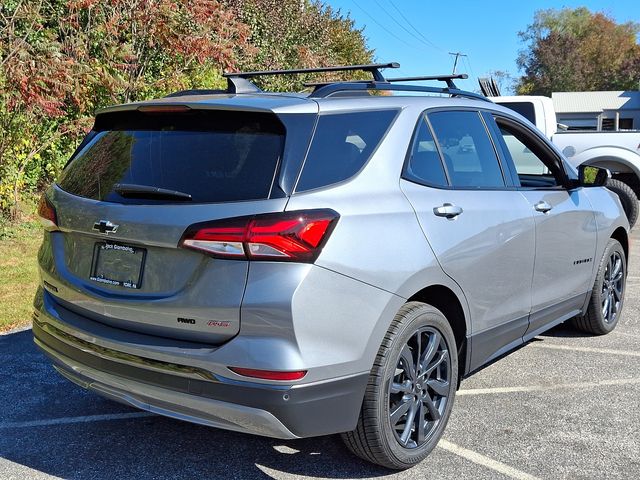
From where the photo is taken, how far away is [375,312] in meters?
2.89

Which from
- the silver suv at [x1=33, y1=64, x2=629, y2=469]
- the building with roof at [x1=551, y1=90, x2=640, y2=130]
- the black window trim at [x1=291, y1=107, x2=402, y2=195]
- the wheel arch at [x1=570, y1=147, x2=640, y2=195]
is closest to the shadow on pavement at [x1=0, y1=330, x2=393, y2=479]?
the silver suv at [x1=33, y1=64, x2=629, y2=469]

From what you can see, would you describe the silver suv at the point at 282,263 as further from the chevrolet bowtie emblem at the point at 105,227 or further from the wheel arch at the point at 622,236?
the wheel arch at the point at 622,236

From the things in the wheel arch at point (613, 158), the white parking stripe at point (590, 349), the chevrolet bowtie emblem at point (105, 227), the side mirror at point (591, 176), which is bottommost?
the white parking stripe at point (590, 349)

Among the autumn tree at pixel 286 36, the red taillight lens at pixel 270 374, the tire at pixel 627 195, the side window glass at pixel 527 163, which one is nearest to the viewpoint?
the red taillight lens at pixel 270 374

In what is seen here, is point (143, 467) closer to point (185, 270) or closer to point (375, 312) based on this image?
point (185, 270)

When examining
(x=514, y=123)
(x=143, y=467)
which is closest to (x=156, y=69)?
(x=514, y=123)

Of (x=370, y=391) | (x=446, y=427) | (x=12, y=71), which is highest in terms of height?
(x=12, y=71)

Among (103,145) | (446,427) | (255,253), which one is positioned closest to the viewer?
(255,253)

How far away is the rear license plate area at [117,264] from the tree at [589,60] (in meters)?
72.3

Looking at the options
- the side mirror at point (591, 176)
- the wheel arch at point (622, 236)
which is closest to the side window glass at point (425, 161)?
the side mirror at point (591, 176)

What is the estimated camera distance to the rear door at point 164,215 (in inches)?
107

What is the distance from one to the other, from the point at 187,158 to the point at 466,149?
5.83 ft

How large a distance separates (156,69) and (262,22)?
6007 millimetres

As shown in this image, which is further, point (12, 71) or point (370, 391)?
point (12, 71)
